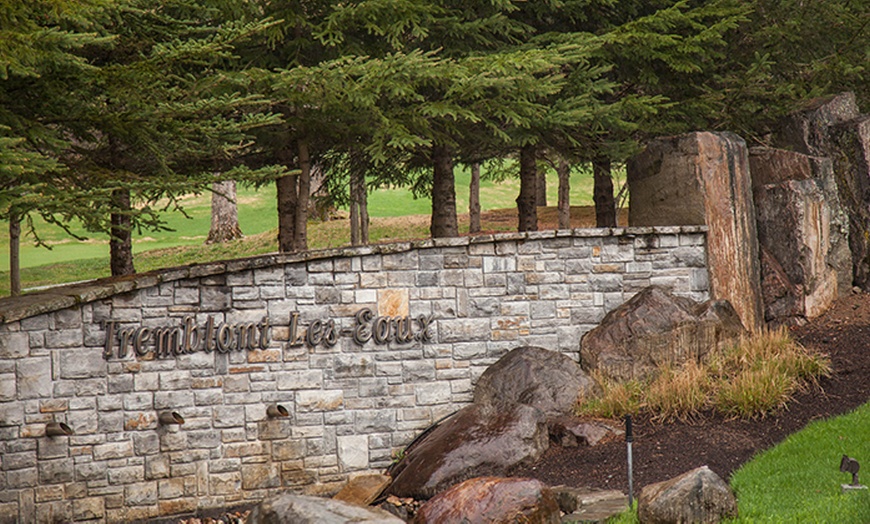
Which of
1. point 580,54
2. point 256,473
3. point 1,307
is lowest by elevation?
point 256,473

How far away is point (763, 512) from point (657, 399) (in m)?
3.33

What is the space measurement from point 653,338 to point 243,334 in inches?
206

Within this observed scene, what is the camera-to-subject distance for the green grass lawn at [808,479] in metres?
7.28

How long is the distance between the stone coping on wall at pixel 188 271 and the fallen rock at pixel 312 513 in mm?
4079

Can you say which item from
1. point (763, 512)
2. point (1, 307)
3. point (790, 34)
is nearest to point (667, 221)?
point (790, 34)

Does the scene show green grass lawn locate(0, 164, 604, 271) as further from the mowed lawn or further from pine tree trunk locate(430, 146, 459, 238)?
pine tree trunk locate(430, 146, 459, 238)

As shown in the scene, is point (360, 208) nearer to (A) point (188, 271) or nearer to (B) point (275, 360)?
(B) point (275, 360)

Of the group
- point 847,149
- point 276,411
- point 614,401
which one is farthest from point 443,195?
point 847,149

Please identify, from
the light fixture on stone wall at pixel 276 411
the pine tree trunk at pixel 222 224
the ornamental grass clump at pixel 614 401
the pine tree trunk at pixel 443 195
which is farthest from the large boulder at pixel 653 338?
the pine tree trunk at pixel 222 224

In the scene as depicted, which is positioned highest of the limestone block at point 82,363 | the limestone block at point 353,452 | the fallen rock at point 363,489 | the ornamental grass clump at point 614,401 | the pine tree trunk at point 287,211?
the pine tree trunk at point 287,211

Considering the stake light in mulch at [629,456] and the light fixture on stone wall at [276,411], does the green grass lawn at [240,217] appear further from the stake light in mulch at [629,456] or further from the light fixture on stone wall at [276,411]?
the stake light in mulch at [629,456]

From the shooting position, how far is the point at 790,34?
14.5 meters

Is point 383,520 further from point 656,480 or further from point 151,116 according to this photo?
point 151,116

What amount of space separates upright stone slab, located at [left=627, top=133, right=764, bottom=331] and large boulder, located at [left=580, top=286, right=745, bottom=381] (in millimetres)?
778
